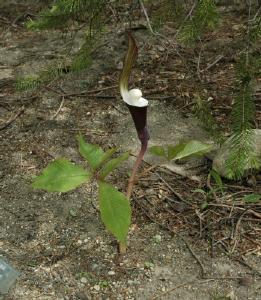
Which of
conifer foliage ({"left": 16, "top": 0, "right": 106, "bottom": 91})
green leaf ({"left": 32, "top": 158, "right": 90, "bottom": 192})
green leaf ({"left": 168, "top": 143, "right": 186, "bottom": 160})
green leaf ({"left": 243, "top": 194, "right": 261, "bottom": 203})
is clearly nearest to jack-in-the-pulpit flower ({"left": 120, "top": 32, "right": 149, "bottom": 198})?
green leaf ({"left": 168, "top": 143, "right": 186, "bottom": 160})

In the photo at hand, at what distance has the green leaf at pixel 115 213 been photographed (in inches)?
55.3

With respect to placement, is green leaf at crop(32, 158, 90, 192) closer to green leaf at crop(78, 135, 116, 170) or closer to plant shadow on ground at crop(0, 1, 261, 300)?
green leaf at crop(78, 135, 116, 170)

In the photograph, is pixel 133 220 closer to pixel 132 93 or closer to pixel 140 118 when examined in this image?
pixel 140 118

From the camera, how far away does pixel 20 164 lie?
222 centimetres

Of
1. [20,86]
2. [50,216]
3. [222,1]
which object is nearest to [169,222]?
[50,216]

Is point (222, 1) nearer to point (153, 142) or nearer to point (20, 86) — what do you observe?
point (153, 142)

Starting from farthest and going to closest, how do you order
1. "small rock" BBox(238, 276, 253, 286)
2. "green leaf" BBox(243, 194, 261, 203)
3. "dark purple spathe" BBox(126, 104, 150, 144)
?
"green leaf" BBox(243, 194, 261, 203) → "small rock" BBox(238, 276, 253, 286) → "dark purple spathe" BBox(126, 104, 150, 144)

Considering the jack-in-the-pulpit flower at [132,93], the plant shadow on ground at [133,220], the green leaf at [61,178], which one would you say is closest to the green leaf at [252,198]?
the plant shadow on ground at [133,220]

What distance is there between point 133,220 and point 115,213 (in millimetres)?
497

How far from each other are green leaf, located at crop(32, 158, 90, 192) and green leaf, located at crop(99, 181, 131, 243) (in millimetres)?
77

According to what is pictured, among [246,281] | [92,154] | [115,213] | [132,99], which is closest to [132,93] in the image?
[132,99]

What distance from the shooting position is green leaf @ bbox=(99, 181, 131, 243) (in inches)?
55.3

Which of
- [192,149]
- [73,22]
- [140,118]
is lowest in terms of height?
[192,149]

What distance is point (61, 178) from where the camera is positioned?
1459 mm
